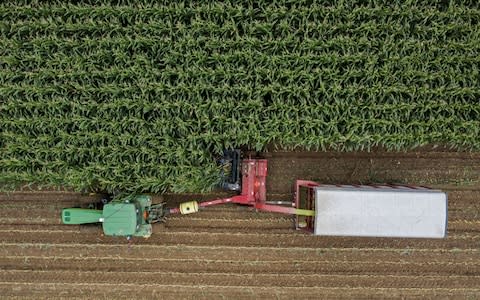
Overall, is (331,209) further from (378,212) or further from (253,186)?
(253,186)

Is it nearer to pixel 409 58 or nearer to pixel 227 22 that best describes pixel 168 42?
pixel 227 22

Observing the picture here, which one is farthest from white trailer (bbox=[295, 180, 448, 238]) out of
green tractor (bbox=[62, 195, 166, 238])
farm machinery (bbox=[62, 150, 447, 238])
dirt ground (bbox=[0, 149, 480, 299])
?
green tractor (bbox=[62, 195, 166, 238])

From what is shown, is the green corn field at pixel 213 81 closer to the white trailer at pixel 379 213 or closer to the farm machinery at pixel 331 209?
the farm machinery at pixel 331 209

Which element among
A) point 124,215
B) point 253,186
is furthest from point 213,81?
point 124,215

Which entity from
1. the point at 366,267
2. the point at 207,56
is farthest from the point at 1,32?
the point at 366,267

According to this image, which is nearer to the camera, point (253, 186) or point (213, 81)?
point (213, 81)

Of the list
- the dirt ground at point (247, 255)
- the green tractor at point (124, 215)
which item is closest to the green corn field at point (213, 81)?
the green tractor at point (124, 215)

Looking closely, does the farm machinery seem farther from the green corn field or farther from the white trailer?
the green corn field
